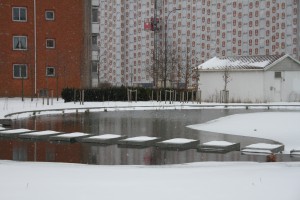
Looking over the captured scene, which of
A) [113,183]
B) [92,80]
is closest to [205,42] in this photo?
[92,80]

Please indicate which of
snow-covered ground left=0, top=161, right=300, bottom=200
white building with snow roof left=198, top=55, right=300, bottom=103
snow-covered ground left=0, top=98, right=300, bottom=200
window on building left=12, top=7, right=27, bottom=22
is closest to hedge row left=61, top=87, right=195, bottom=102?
white building with snow roof left=198, top=55, right=300, bottom=103

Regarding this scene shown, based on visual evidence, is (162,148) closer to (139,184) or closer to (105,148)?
(105,148)

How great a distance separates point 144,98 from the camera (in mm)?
47562

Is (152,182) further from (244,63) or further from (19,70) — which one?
(19,70)

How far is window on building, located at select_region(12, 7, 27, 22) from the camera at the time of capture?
158ft

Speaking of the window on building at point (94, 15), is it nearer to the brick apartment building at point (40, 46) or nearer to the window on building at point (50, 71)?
the brick apartment building at point (40, 46)

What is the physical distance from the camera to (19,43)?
158ft

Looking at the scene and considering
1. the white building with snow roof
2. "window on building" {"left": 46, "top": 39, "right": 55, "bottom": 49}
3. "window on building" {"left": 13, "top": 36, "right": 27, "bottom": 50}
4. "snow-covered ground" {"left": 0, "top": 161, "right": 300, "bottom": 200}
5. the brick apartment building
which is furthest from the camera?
"window on building" {"left": 46, "top": 39, "right": 55, "bottom": 49}

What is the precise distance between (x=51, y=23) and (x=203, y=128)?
106 ft

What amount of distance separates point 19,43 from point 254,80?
22182 mm

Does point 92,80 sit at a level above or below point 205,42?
below

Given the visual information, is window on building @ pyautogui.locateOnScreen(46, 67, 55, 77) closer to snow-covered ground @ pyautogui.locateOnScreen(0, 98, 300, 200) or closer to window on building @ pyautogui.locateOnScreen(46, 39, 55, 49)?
window on building @ pyautogui.locateOnScreen(46, 39, 55, 49)

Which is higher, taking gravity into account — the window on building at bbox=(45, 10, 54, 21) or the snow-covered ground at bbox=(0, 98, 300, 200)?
the window on building at bbox=(45, 10, 54, 21)

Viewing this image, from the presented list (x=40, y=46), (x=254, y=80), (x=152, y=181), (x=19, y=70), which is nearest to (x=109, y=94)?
(x=40, y=46)
